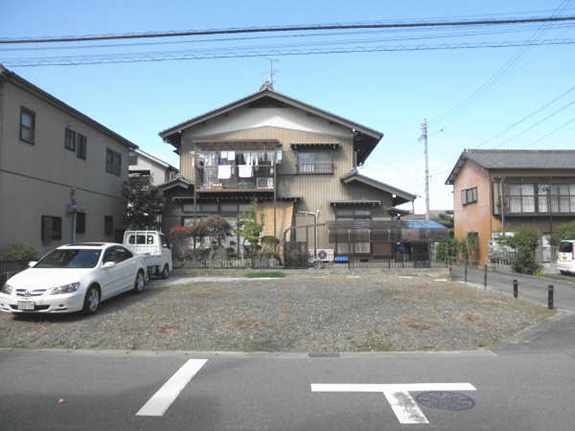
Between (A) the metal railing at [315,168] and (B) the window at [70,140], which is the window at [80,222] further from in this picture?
(A) the metal railing at [315,168]

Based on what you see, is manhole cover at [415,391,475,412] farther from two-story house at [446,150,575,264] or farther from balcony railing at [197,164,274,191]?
two-story house at [446,150,575,264]

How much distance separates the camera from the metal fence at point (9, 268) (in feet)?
36.6

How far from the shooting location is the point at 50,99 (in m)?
15.3

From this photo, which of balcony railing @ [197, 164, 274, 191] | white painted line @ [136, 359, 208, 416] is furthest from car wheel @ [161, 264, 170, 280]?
white painted line @ [136, 359, 208, 416]

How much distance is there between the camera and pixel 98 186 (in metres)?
19.1

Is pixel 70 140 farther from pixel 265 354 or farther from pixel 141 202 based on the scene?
pixel 265 354

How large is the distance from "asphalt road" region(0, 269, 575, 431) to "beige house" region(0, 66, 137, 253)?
30.1 ft

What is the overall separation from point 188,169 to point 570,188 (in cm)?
2494

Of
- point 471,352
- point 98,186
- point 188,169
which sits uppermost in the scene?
point 188,169

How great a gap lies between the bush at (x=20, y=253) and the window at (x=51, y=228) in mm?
2148

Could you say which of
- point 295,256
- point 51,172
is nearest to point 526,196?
point 295,256

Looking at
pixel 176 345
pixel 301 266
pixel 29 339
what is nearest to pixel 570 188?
pixel 301 266

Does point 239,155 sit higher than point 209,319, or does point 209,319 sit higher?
point 239,155

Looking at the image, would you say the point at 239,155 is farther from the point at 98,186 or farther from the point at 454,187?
the point at 454,187
